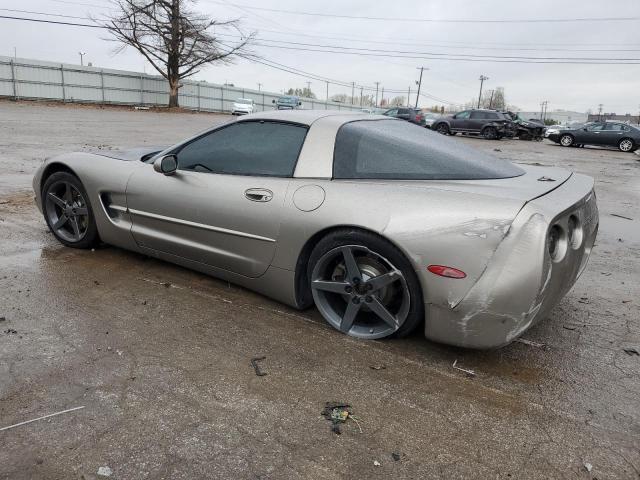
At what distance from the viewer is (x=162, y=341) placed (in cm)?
283

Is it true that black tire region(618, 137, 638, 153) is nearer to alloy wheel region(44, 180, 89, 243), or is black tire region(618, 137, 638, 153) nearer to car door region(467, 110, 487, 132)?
car door region(467, 110, 487, 132)

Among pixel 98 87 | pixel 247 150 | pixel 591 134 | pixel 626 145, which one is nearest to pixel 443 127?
pixel 591 134

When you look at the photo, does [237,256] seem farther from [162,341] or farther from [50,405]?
[50,405]

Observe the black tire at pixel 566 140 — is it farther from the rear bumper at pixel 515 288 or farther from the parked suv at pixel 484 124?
the rear bumper at pixel 515 288

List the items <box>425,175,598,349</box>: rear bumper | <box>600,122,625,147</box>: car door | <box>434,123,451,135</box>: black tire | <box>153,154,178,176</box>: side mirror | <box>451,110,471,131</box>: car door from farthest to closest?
<box>434,123,451,135</box>: black tire < <box>451,110,471,131</box>: car door < <box>600,122,625,147</box>: car door < <box>153,154,178,176</box>: side mirror < <box>425,175,598,349</box>: rear bumper

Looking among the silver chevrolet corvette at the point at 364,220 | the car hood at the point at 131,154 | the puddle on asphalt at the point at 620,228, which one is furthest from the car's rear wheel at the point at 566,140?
the car hood at the point at 131,154

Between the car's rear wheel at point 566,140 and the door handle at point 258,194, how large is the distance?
26929 mm

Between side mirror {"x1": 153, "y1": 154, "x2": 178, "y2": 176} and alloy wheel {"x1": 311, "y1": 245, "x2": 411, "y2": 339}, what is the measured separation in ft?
4.44

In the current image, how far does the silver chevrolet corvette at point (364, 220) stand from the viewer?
243 centimetres

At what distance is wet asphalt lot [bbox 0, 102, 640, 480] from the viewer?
193 cm

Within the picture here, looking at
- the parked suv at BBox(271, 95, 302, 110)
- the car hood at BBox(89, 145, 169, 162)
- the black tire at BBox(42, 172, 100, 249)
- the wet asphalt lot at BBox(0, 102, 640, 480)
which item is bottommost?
the wet asphalt lot at BBox(0, 102, 640, 480)

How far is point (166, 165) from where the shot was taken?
137 inches

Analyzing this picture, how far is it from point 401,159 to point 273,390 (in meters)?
1.50

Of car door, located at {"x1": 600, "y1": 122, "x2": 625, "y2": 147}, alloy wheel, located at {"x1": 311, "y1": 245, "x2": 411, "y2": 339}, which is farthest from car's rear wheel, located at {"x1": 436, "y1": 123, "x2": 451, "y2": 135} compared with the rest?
alloy wheel, located at {"x1": 311, "y1": 245, "x2": 411, "y2": 339}
